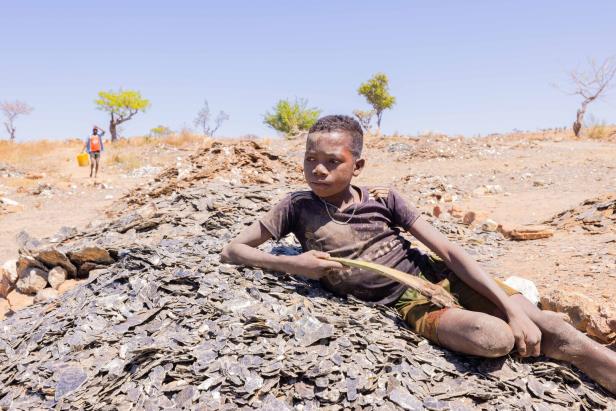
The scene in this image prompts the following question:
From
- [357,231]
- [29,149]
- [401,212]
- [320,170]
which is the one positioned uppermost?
[320,170]

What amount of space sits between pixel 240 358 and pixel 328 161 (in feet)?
3.54

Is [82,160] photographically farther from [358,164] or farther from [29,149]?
[358,164]

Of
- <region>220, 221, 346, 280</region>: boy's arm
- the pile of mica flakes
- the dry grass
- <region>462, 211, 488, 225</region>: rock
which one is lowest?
the dry grass

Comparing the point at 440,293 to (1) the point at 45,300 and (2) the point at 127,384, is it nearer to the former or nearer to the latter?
(2) the point at 127,384

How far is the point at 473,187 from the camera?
10.0 m

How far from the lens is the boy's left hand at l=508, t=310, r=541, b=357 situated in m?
2.14

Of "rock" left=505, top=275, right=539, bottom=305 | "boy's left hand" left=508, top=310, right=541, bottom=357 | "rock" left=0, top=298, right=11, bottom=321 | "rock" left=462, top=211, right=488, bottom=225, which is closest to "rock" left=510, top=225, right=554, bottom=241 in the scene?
"rock" left=462, top=211, right=488, bottom=225

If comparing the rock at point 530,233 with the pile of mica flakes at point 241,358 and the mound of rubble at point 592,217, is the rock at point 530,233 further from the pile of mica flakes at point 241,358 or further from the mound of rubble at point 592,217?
the pile of mica flakes at point 241,358

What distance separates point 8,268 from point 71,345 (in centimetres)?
216

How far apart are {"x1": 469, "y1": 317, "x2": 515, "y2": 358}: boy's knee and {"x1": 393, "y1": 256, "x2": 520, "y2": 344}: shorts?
25 centimetres

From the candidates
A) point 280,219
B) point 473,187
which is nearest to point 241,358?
point 280,219

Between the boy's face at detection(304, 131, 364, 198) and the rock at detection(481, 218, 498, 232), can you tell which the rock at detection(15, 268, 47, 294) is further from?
the rock at detection(481, 218, 498, 232)

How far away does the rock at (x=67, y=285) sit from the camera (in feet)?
12.1

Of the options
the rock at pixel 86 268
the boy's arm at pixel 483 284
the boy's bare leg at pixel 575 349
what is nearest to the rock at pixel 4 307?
the rock at pixel 86 268
